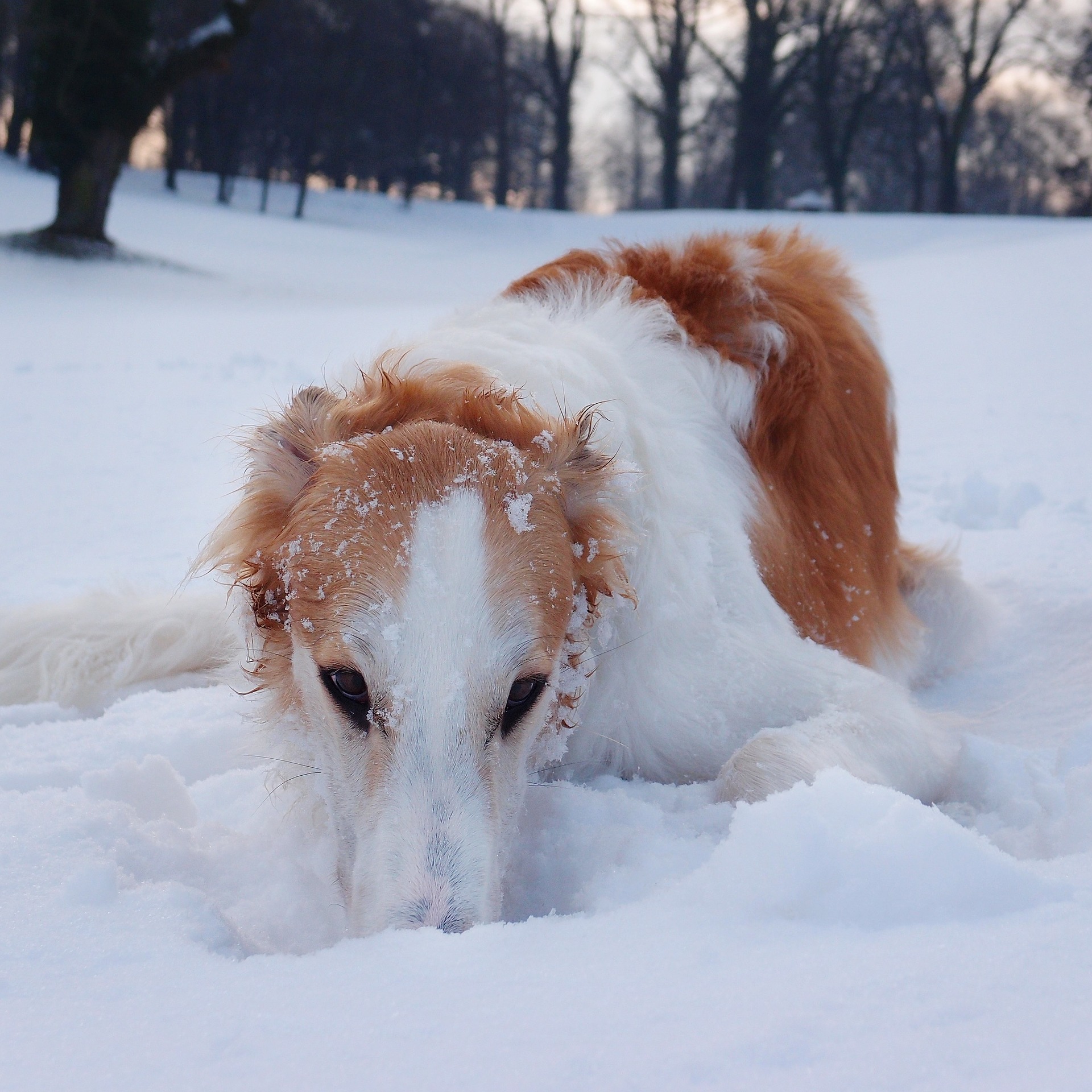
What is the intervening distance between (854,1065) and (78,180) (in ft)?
64.5

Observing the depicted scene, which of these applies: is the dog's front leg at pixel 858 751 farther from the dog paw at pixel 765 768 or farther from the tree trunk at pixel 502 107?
the tree trunk at pixel 502 107

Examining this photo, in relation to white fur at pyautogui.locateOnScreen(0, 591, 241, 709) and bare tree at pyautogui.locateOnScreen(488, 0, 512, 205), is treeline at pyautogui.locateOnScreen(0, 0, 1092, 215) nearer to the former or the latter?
bare tree at pyautogui.locateOnScreen(488, 0, 512, 205)

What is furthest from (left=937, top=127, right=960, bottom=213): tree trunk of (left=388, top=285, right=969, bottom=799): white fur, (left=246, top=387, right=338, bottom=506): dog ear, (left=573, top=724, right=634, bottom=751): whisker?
(left=246, top=387, right=338, bottom=506): dog ear

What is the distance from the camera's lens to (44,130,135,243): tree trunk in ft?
56.9

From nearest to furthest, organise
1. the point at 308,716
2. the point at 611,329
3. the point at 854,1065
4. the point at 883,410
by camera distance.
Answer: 1. the point at 854,1065
2. the point at 308,716
3. the point at 611,329
4. the point at 883,410

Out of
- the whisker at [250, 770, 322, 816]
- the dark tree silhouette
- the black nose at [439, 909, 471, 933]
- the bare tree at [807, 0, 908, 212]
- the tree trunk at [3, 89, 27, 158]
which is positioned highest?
the bare tree at [807, 0, 908, 212]

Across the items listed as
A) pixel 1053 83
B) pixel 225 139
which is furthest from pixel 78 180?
pixel 1053 83

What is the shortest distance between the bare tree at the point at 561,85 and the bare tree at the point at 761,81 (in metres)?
4.23

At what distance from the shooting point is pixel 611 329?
2730mm

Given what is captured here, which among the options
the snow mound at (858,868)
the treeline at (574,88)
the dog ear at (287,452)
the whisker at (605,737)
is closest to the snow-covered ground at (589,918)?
the snow mound at (858,868)

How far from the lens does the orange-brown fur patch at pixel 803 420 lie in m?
2.75

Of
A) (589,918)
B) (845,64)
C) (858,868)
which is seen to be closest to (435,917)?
(589,918)

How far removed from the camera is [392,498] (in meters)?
1.82

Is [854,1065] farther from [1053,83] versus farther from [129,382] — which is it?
[1053,83]
